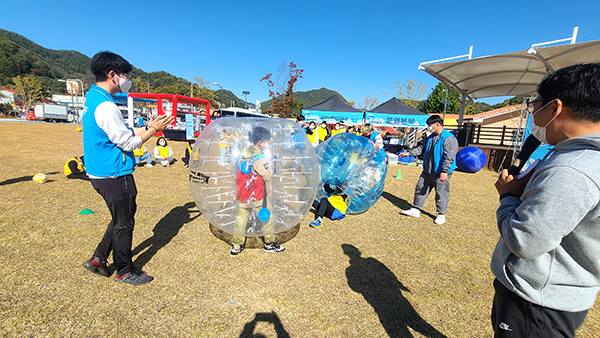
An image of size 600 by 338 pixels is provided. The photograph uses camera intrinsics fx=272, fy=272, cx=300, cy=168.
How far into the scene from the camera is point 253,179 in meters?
3.02

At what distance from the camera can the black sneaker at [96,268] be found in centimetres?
299

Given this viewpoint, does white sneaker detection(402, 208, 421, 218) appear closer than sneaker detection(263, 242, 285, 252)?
No

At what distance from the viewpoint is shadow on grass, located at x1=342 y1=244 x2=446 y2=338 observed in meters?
2.59

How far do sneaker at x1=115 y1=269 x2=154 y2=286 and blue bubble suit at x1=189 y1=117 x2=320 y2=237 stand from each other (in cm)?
96

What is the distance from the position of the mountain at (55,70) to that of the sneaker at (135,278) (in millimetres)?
52637

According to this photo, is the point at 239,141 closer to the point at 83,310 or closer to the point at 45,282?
the point at 83,310

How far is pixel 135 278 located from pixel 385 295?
2.76 meters

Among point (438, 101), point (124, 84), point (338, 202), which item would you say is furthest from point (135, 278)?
point (438, 101)

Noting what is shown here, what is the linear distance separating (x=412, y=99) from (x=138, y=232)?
1993 inches

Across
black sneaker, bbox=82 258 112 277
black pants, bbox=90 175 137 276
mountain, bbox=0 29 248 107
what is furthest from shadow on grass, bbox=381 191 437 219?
mountain, bbox=0 29 248 107

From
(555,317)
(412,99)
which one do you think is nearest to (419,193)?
(555,317)

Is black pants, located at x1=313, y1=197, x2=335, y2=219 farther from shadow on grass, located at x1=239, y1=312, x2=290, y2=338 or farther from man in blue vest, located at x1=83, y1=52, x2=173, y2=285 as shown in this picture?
man in blue vest, located at x1=83, y1=52, x2=173, y2=285

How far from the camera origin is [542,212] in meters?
1.16

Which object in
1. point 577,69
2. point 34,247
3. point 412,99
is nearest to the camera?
point 577,69
